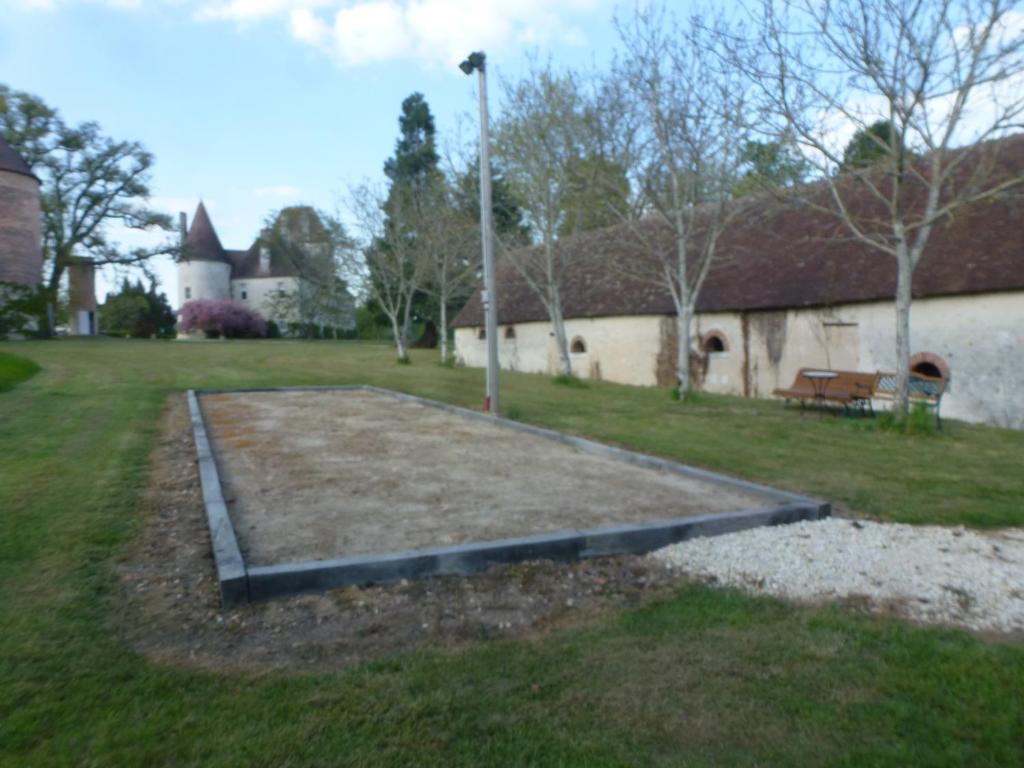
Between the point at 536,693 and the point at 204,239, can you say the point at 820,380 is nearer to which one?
the point at 536,693

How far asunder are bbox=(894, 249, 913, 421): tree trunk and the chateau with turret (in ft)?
127

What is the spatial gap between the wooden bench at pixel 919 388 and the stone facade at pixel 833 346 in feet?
2.42

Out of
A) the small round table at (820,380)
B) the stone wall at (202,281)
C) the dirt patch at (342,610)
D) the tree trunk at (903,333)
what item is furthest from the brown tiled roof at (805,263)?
the stone wall at (202,281)

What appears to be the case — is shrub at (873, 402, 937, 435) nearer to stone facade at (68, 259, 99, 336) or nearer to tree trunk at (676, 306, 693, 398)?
tree trunk at (676, 306, 693, 398)

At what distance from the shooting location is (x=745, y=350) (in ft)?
63.4

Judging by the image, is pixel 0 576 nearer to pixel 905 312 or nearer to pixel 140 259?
pixel 905 312

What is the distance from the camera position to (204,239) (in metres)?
62.5

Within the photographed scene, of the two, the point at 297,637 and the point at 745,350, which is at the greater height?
the point at 745,350

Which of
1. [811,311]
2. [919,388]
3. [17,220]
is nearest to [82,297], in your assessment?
[17,220]

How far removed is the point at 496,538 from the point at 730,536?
1.87 meters

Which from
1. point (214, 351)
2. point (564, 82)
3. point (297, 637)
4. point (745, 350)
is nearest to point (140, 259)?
point (214, 351)

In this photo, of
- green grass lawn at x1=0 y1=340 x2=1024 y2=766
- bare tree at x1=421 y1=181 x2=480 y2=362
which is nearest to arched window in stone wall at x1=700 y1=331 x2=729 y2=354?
bare tree at x1=421 y1=181 x2=480 y2=362

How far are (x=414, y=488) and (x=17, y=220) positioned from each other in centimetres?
3755

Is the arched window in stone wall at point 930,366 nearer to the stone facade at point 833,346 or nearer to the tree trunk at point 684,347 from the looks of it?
the stone facade at point 833,346
